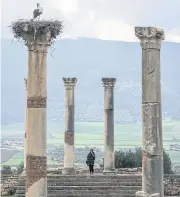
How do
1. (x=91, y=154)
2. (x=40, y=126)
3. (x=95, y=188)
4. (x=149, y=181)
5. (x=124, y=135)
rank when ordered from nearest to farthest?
(x=149, y=181), (x=40, y=126), (x=95, y=188), (x=91, y=154), (x=124, y=135)

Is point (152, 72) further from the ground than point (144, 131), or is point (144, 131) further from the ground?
point (152, 72)

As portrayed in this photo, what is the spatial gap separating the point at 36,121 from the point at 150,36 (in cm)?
479

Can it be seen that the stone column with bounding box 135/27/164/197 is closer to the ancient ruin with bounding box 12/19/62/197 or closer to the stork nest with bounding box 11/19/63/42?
the stork nest with bounding box 11/19/63/42

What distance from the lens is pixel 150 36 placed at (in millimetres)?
16375

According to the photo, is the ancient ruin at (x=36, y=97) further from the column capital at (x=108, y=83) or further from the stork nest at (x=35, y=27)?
the column capital at (x=108, y=83)

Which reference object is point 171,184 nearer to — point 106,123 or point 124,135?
point 106,123

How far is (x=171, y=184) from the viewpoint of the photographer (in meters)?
30.6

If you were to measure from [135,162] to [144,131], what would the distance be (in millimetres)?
31406

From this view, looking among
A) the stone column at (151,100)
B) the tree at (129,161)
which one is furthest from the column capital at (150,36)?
the tree at (129,161)

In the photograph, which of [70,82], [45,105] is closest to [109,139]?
[70,82]

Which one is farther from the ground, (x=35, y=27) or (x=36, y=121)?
(x=35, y=27)

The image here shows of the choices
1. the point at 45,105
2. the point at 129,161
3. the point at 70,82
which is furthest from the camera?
the point at 129,161

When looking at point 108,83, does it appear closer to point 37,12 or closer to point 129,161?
point 37,12

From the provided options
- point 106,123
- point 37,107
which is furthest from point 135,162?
point 37,107
